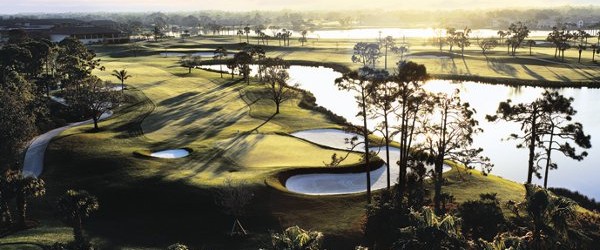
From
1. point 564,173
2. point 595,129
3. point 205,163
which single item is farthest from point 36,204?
point 595,129

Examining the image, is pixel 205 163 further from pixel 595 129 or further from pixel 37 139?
pixel 595 129

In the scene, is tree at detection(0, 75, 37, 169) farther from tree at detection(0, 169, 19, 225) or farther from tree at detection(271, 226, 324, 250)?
tree at detection(271, 226, 324, 250)

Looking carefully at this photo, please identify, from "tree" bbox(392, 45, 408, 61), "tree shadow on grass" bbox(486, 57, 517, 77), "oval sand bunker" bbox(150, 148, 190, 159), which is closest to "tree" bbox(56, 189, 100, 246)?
"oval sand bunker" bbox(150, 148, 190, 159)

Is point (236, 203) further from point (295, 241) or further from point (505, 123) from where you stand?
point (505, 123)

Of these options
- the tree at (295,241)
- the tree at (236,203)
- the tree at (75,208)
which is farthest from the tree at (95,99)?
the tree at (295,241)

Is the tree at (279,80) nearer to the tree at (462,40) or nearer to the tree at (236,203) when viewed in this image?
the tree at (236,203)

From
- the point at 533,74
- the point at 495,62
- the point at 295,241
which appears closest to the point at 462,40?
the point at 495,62
